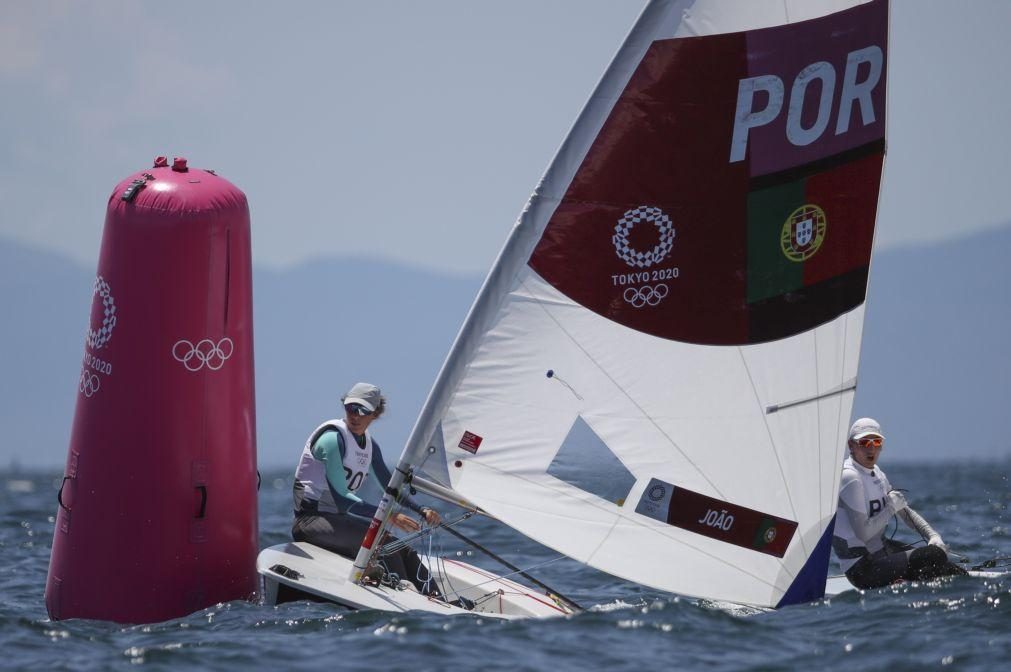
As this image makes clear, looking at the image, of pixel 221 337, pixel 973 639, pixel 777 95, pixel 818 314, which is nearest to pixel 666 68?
pixel 777 95

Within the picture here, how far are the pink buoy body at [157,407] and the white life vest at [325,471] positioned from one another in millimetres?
674

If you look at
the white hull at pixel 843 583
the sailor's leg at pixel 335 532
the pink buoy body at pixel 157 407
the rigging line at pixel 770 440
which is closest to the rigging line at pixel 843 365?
the rigging line at pixel 770 440

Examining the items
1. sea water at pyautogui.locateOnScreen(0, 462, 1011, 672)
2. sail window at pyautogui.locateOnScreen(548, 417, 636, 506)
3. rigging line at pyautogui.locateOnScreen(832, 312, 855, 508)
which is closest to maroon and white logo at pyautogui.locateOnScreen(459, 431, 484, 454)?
sail window at pyautogui.locateOnScreen(548, 417, 636, 506)

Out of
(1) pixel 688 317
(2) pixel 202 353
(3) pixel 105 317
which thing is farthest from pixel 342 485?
(1) pixel 688 317

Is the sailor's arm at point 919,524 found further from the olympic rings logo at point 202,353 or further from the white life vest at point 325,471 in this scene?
the olympic rings logo at point 202,353

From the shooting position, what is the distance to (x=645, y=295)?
25.9 ft

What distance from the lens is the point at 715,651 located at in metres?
7.31

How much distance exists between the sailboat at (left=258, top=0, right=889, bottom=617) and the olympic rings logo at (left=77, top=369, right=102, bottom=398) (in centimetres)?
147

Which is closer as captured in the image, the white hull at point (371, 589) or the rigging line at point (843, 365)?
the white hull at point (371, 589)

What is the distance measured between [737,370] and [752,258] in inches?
25.9

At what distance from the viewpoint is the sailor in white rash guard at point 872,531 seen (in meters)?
9.08

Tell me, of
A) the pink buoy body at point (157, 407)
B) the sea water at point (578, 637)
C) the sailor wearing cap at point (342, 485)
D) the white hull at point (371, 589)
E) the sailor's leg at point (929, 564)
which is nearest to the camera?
the sea water at point (578, 637)

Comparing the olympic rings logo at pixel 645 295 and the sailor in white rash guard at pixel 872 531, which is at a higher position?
the olympic rings logo at pixel 645 295

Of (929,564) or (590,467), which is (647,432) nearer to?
(590,467)
